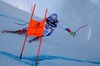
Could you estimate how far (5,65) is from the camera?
2.46 metres

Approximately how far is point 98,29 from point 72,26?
5.55ft

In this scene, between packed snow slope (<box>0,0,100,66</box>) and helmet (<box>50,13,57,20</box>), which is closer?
packed snow slope (<box>0,0,100,66</box>)

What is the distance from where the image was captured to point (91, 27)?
10.4 metres

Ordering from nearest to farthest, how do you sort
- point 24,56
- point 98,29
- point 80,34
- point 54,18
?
point 24,56 < point 54,18 < point 80,34 < point 98,29

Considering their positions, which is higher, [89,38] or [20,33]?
[89,38]

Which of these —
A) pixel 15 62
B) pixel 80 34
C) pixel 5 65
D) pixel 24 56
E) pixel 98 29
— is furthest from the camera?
pixel 98 29

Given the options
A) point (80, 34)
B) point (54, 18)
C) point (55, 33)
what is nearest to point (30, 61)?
point (54, 18)

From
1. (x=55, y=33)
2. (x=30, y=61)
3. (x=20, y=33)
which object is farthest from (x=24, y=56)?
(x=55, y=33)

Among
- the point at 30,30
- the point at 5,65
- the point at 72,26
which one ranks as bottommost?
the point at 5,65

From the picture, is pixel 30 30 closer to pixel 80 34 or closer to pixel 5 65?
pixel 5 65

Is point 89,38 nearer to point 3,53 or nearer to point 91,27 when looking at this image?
point 91,27

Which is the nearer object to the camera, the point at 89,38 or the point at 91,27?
the point at 89,38

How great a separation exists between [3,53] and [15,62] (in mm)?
328

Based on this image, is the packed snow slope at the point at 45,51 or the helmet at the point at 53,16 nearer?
the packed snow slope at the point at 45,51
